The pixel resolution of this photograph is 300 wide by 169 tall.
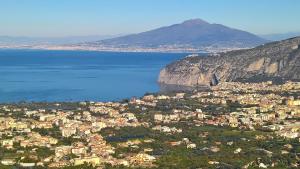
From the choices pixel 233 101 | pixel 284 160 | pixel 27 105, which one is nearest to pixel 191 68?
pixel 233 101

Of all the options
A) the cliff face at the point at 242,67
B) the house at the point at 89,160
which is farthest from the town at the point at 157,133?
the cliff face at the point at 242,67

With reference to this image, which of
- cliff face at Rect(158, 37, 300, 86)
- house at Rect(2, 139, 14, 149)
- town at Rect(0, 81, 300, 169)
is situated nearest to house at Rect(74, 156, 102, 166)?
town at Rect(0, 81, 300, 169)

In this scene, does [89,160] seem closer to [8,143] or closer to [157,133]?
[8,143]

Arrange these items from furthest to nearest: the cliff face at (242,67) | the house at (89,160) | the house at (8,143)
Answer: the cliff face at (242,67), the house at (8,143), the house at (89,160)

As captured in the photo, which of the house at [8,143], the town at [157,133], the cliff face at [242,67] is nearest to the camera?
the town at [157,133]

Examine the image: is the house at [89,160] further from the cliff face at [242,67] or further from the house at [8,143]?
the cliff face at [242,67]

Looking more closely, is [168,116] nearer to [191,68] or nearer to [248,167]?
[248,167]
